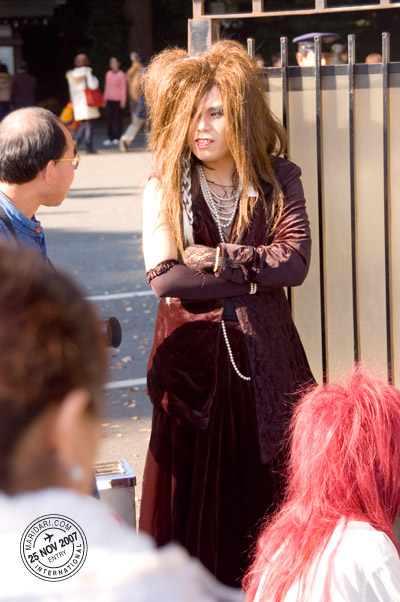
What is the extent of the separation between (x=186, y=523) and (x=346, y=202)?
4.38ft

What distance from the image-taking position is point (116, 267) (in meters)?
9.77

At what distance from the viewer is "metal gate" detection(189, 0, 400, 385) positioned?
3.42m

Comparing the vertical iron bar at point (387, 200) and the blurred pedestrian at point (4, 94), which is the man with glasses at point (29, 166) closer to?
the vertical iron bar at point (387, 200)

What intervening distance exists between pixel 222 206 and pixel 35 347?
2.15 m

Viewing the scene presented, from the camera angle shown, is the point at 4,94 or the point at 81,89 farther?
the point at 4,94

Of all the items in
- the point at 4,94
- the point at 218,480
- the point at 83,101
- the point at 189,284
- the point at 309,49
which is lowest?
the point at 218,480

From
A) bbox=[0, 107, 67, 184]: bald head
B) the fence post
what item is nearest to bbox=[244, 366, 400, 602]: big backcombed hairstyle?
bbox=[0, 107, 67, 184]: bald head

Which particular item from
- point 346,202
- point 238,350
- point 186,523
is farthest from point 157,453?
point 346,202

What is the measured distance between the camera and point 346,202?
353 cm

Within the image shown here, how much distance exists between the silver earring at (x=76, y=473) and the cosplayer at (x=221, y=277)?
6.37ft

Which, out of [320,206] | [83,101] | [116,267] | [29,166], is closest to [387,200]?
[320,206]

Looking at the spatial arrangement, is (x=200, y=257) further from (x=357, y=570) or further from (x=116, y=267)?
(x=116, y=267)

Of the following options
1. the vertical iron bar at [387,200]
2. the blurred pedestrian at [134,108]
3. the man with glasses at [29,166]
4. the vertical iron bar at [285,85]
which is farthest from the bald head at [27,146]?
the blurred pedestrian at [134,108]

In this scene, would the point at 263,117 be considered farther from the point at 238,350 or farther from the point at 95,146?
the point at 95,146
